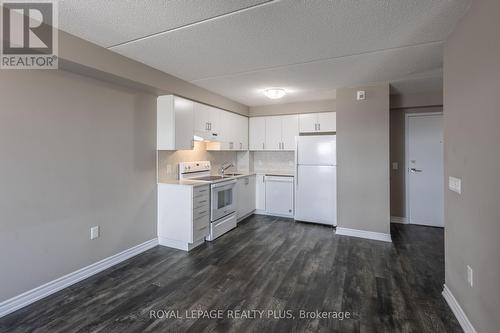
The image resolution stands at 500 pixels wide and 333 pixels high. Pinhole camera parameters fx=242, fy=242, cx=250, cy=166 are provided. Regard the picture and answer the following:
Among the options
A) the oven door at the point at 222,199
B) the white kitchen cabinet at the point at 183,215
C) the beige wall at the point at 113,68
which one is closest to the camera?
the beige wall at the point at 113,68

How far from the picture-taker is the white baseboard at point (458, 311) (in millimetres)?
1758

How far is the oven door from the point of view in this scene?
147 inches

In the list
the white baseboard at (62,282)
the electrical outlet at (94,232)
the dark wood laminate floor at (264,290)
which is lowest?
the dark wood laminate floor at (264,290)

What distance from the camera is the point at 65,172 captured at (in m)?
2.44

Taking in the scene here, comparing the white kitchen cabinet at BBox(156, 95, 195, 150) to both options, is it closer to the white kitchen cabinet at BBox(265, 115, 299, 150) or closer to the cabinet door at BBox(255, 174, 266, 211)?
the cabinet door at BBox(255, 174, 266, 211)

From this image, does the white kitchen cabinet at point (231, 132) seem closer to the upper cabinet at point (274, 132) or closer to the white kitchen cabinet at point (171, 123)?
the upper cabinet at point (274, 132)

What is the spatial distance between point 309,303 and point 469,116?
6.44 feet

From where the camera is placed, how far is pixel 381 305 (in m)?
2.12

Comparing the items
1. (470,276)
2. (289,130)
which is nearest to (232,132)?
(289,130)

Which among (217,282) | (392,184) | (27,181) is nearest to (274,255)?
(217,282)

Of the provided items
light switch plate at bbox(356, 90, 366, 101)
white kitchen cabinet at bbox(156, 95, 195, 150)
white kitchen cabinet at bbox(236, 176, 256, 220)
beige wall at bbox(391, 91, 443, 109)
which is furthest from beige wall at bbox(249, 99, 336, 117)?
white kitchen cabinet at bbox(156, 95, 195, 150)

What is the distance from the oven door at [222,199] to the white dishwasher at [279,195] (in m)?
1.02

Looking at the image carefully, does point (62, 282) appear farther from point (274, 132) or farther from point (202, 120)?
point (274, 132)

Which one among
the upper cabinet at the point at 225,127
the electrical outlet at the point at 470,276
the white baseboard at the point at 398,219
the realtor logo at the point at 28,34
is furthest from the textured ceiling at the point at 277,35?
the white baseboard at the point at 398,219
